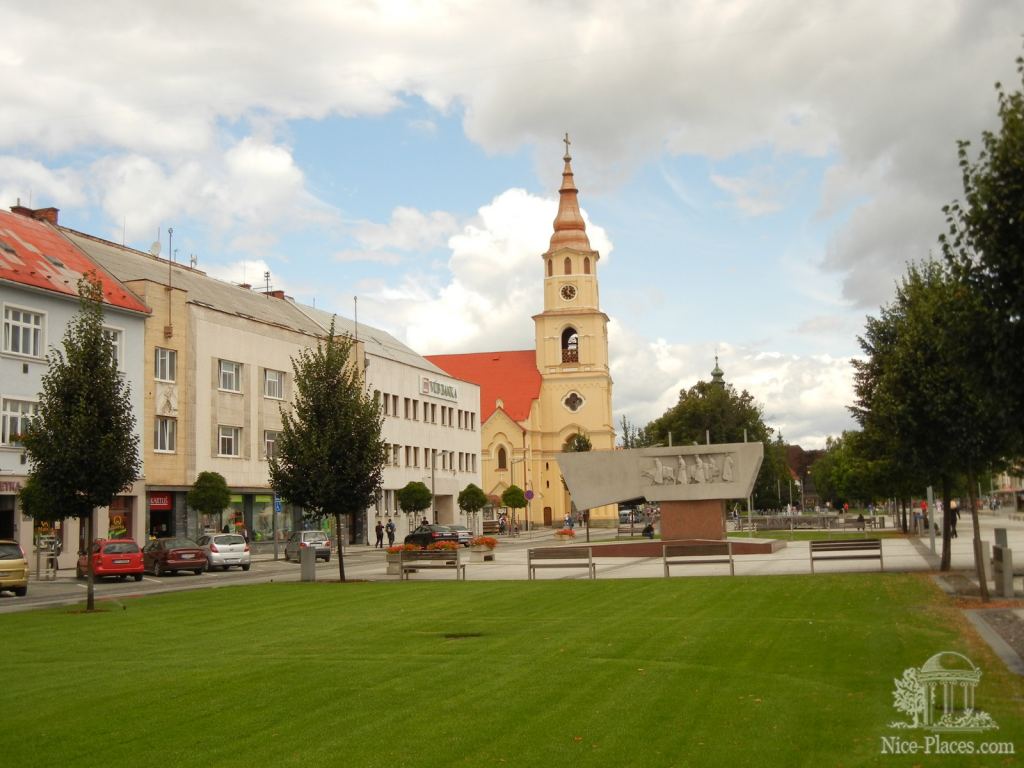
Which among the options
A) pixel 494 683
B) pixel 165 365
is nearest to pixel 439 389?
pixel 165 365

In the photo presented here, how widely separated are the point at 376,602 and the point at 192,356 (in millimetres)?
31488

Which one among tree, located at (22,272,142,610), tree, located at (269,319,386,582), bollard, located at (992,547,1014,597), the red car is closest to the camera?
bollard, located at (992,547,1014,597)

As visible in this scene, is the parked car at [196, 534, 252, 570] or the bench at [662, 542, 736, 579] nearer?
the bench at [662, 542, 736, 579]

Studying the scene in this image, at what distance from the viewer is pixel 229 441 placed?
5356 cm

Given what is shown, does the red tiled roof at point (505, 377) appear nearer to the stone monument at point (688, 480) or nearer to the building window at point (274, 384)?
the building window at point (274, 384)

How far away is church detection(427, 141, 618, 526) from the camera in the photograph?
112125 millimetres

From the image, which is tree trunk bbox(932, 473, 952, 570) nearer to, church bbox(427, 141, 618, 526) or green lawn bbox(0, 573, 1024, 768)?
green lawn bbox(0, 573, 1024, 768)

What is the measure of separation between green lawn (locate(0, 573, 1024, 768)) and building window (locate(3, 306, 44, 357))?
75.7 ft

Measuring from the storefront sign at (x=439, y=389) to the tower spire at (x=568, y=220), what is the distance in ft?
112

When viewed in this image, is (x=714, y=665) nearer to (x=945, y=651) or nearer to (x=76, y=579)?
(x=945, y=651)

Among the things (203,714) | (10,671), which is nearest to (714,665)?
(203,714)

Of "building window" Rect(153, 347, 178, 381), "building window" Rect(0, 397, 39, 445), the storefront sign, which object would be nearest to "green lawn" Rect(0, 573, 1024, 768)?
"building window" Rect(0, 397, 39, 445)

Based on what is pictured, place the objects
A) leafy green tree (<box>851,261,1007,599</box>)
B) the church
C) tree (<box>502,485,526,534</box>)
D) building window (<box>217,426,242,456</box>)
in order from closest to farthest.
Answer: leafy green tree (<box>851,261,1007,599</box>), building window (<box>217,426,242,456</box>), tree (<box>502,485,526,534</box>), the church

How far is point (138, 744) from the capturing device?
9.32 metres
